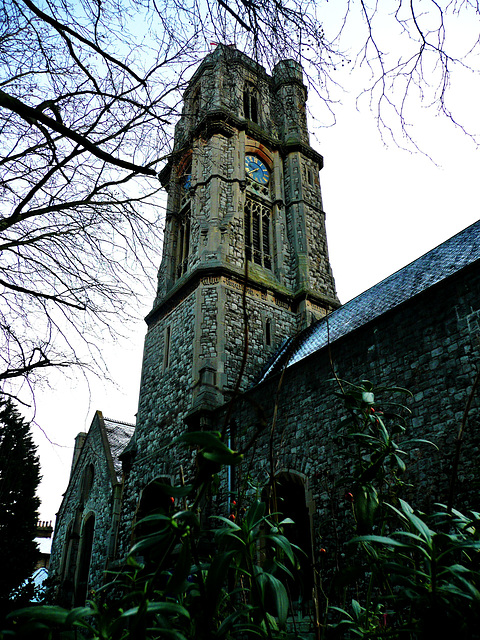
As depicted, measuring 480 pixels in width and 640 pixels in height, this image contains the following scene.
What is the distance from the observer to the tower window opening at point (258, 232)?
1616 centimetres

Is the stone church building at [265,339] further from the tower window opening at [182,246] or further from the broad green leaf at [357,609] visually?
the broad green leaf at [357,609]

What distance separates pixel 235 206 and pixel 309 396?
30.6ft

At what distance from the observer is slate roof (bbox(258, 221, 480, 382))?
9.68 m

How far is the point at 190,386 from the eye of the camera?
12188 millimetres

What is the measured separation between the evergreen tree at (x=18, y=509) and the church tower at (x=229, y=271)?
334cm

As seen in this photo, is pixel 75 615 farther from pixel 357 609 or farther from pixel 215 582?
pixel 357 609

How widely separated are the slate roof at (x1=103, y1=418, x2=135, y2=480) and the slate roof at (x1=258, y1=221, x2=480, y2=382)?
815cm

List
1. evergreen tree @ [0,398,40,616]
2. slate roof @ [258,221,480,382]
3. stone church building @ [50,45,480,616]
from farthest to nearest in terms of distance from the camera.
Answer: evergreen tree @ [0,398,40,616], slate roof @ [258,221,480,382], stone church building @ [50,45,480,616]

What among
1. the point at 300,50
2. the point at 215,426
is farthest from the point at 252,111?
the point at 300,50

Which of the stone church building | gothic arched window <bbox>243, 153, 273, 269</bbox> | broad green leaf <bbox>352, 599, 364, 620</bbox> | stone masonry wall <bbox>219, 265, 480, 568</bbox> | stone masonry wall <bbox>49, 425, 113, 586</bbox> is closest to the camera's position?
broad green leaf <bbox>352, 599, 364, 620</bbox>

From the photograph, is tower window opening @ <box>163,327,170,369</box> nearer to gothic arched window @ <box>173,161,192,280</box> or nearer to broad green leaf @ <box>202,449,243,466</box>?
gothic arched window @ <box>173,161,192,280</box>

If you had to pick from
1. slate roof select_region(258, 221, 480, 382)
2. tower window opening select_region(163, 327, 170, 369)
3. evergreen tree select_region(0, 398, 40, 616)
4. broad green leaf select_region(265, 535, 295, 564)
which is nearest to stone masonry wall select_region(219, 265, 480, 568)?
slate roof select_region(258, 221, 480, 382)

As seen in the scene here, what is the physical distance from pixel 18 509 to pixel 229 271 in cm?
1095

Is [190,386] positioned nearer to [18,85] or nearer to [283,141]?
[18,85]
